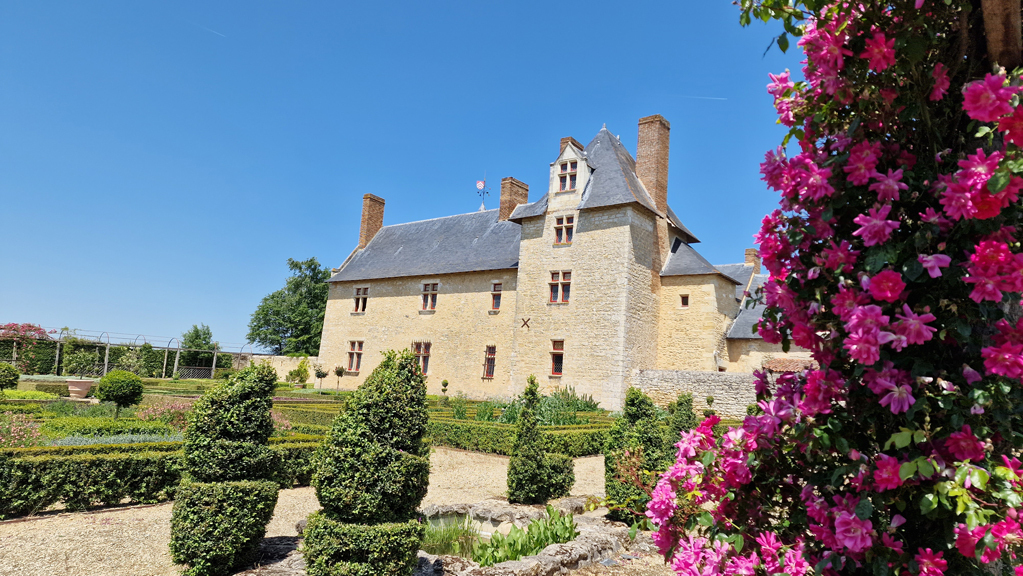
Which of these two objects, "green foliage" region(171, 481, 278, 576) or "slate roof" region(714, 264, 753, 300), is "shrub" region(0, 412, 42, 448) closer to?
"green foliage" region(171, 481, 278, 576)

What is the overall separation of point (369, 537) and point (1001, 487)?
3347mm

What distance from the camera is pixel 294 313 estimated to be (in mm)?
43594

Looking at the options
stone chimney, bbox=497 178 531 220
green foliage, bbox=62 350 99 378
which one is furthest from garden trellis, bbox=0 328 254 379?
stone chimney, bbox=497 178 531 220

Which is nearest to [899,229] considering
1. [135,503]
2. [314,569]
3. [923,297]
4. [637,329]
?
[923,297]

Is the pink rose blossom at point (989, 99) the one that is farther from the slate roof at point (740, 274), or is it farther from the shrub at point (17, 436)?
the slate roof at point (740, 274)

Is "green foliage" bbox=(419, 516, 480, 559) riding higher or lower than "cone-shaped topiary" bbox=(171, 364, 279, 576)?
lower

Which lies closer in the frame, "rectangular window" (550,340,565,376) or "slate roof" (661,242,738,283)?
"rectangular window" (550,340,565,376)

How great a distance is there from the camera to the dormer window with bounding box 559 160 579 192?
20.3 meters

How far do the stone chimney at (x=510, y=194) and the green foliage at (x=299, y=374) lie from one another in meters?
13.5

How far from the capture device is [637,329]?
1884 centimetres

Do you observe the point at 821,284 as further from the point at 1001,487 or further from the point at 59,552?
the point at 59,552

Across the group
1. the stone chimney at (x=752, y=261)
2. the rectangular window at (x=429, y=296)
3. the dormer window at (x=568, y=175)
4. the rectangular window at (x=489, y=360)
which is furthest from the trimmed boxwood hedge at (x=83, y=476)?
the stone chimney at (x=752, y=261)

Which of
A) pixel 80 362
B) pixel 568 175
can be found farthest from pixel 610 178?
pixel 80 362

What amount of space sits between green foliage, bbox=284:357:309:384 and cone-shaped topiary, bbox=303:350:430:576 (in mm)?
26807
